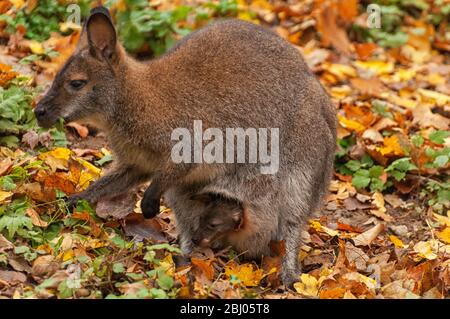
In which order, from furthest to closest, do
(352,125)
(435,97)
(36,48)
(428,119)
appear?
(435,97)
(428,119)
(352,125)
(36,48)

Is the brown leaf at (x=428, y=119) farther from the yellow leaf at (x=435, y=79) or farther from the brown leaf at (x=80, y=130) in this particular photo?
the brown leaf at (x=80, y=130)

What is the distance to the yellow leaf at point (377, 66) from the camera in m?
10.2

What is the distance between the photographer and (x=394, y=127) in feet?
27.8

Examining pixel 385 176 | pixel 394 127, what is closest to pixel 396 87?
→ pixel 394 127

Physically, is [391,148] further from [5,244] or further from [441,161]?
[5,244]

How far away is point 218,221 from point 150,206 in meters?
0.51

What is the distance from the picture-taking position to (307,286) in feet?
19.2

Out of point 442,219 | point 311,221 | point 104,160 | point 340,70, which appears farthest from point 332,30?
point 104,160

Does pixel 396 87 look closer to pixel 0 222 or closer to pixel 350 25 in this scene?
pixel 350 25

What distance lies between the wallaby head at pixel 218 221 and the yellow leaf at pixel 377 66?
14.9 ft

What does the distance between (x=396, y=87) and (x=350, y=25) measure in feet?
4.88

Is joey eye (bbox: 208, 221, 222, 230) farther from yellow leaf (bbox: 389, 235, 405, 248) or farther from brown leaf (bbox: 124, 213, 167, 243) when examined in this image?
yellow leaf (bbox: 389, 235, 405, 248)

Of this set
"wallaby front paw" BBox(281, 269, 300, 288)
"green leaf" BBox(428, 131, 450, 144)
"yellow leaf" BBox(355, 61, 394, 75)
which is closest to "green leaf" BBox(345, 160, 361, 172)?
"green leaf" BBox(428, 131, 450, 144)

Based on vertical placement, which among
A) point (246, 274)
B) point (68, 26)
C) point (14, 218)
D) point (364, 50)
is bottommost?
point (364, 50)
